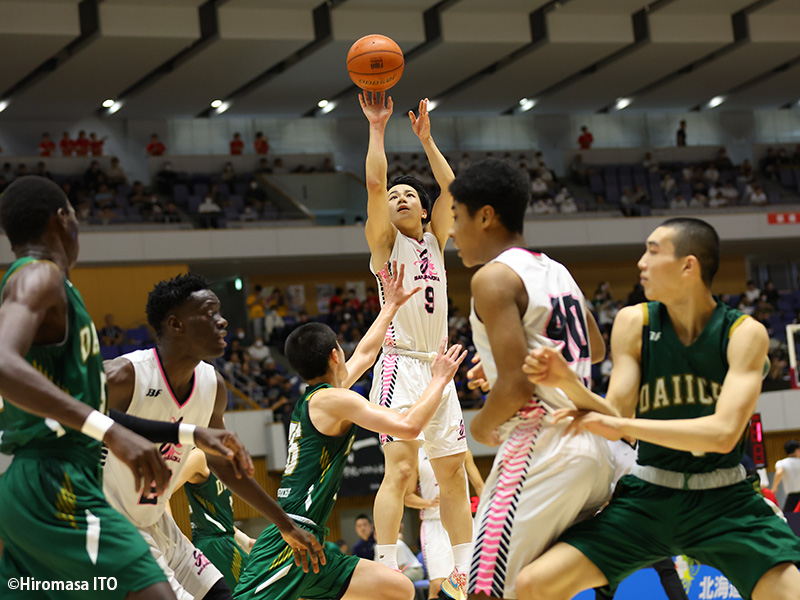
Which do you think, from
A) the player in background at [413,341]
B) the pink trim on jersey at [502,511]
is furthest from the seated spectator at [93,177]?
the pink trim on jersey at [502,511]

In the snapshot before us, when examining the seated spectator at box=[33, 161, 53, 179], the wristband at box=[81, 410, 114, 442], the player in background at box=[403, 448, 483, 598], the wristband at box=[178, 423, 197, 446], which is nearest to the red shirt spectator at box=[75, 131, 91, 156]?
the seated spectator at box=[33, 161, 53, 179]

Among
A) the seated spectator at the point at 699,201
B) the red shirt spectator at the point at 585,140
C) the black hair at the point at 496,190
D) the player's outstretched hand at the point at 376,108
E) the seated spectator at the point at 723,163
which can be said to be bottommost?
the black hair at the point at 496,190

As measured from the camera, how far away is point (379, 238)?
6547mm

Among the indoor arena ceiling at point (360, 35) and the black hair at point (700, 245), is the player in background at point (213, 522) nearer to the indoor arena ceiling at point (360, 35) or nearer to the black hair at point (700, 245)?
the black hair at point (700, 245)

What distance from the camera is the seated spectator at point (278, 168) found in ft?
91.2

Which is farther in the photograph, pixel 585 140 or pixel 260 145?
pixel 585 140

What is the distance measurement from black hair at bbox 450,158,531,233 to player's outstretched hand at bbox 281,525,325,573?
1875mm

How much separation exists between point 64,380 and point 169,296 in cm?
161

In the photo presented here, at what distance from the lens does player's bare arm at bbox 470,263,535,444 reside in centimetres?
367

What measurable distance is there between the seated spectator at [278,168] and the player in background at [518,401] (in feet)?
80.0

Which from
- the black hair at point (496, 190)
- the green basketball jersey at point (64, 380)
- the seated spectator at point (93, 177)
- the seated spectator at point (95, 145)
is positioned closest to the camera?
the green basketball jersey at point (64, 380)

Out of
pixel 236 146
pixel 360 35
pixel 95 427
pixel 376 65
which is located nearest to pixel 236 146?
pixel 236 146

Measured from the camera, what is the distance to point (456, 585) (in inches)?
239

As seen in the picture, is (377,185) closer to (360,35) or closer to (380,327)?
(380,327)
